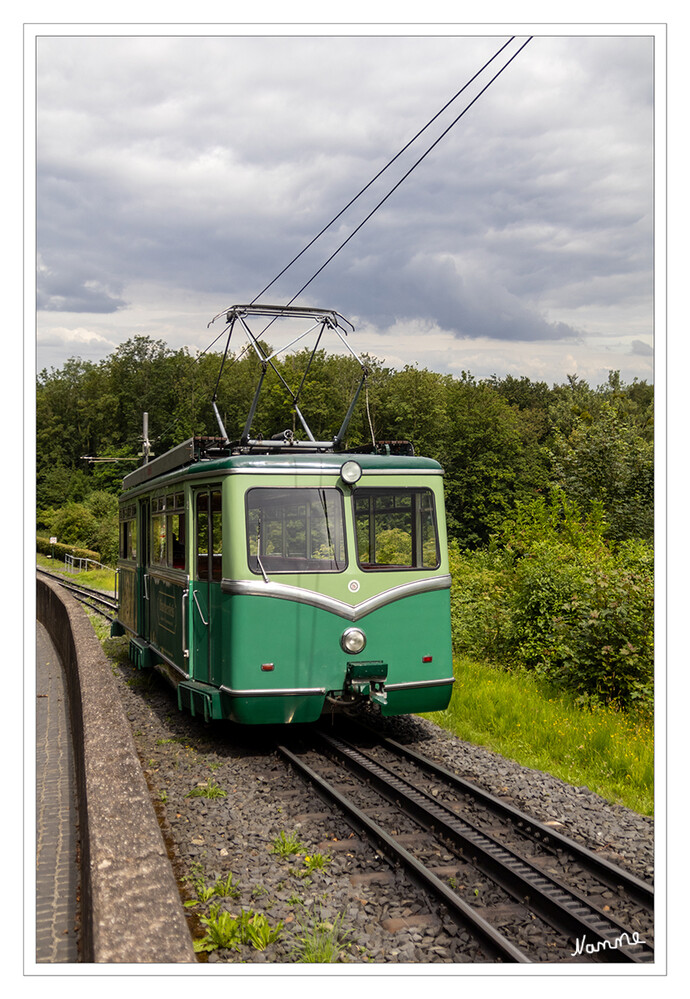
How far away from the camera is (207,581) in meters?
8.63

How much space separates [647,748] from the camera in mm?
7867

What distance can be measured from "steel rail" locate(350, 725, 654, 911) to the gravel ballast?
0.24 metres

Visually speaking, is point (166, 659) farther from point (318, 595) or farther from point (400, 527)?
point (400, 527)

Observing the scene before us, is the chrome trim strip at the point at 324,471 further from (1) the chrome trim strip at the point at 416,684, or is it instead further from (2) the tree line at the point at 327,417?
(2) the tree line at the point at 327,417

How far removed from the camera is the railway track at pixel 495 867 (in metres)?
4.64

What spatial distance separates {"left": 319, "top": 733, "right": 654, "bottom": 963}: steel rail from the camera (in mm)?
4625

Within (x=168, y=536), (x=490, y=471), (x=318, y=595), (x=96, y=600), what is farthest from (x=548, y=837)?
(x=490, y=471)

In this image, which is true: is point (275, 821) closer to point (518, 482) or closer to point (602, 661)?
point (602, 661)

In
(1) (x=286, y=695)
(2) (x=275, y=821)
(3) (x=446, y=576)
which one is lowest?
(2) (x=275, y=821)

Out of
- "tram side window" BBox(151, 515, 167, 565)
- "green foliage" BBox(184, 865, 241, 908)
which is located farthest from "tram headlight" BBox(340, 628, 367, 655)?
"tram side window" BBox(151, 515, 167, 565)

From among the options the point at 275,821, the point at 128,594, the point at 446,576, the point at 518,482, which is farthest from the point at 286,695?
the point at 518,482

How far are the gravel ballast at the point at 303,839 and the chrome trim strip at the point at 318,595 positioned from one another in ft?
5.34

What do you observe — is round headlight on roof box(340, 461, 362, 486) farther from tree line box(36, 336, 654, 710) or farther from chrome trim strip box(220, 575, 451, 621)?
tree line box(36, 336, 654, 710)

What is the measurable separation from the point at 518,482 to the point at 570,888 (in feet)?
150
